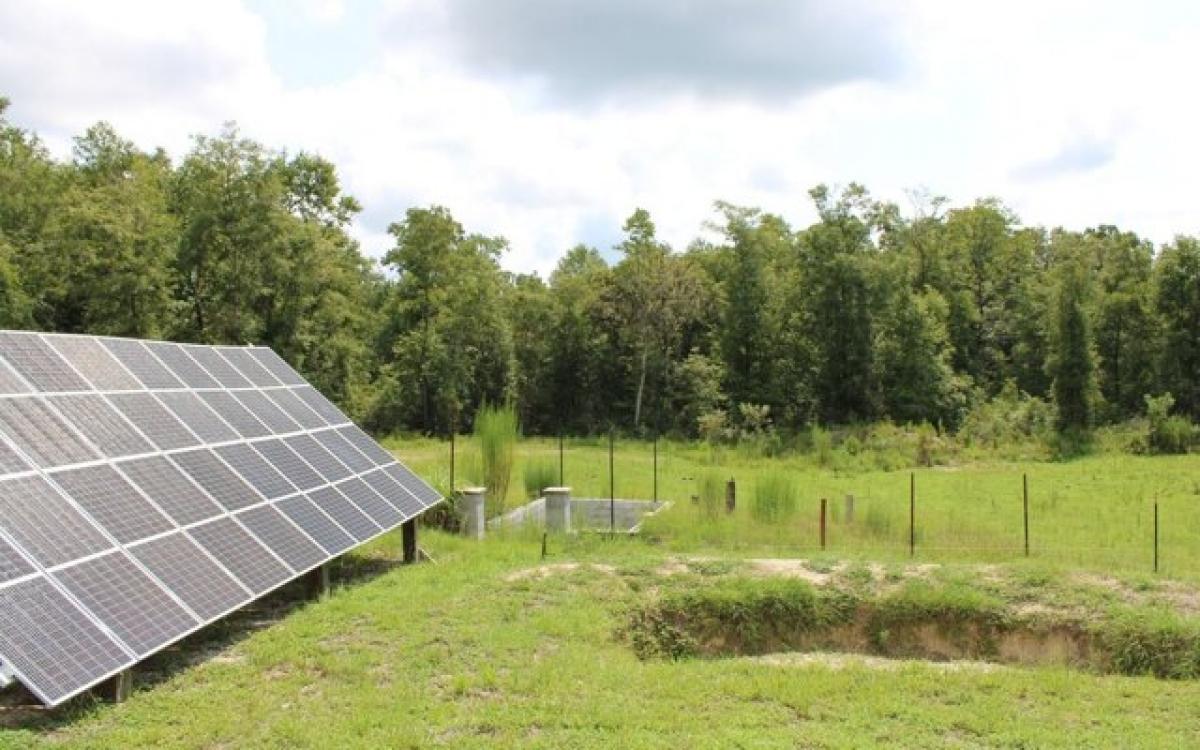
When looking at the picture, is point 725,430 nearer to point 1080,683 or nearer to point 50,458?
point 1080,683

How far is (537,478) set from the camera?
17844 mm

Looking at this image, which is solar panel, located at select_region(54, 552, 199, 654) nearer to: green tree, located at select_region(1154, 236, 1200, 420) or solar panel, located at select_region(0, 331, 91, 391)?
solar panel, located at select_region(0, 331, 91, 391)

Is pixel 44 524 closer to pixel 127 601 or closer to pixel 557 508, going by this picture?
pixel 127 601

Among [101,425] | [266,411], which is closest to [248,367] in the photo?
[266,411]

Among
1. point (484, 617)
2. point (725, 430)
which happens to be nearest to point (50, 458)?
point (484, 617)

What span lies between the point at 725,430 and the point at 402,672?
953 inches

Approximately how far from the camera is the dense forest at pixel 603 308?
27406mm

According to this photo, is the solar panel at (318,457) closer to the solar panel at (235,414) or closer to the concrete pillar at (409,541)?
the solar panel at (235,414)

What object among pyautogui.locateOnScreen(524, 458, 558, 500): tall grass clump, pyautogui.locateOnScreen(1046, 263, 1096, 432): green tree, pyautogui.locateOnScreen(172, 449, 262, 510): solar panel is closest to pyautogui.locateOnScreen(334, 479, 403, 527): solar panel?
pyautogui.locateOnScreen(172, 449, 262, 510): solar panel

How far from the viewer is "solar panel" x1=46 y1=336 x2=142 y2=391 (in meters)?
8.20

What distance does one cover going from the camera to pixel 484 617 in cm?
825

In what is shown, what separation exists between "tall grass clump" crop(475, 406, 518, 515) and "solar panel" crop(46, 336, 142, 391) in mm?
7081

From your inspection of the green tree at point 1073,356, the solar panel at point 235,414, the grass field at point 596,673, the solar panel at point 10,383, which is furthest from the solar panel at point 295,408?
the green tree at point 1073,356

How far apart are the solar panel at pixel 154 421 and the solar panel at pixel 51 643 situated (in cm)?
262
